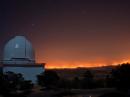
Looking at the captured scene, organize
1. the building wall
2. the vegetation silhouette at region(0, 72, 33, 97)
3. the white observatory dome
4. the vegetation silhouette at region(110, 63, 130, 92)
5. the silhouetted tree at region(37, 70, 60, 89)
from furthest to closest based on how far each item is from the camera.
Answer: the white observatory dome, the building wall, the silhouetted tree at region(37, 70, 60, 89), the vegetation silhouette at region(110, 63, 130, 92), the vegetation silhouette at region(0, 72, 33, 97)

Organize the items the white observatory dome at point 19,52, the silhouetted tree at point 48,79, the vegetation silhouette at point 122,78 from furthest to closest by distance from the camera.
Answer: the white observatory dome at point 19,52 → the silhouetted tree at point 48,79 → the vegetation silhouette at point 122,78

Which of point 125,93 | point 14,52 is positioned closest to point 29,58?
point 14,52

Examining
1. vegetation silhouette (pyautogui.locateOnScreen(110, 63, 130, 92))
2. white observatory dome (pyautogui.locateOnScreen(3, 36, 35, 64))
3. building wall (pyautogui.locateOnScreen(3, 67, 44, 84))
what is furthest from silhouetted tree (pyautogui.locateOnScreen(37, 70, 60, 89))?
vegetation silhouette (pyautogui.locateOnScreen(110, 63, 130, 92))

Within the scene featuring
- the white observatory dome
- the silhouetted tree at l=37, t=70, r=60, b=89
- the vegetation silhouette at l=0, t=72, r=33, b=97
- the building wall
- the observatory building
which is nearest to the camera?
the vegetation silhouette at l=0, t=72, r=33, b=97

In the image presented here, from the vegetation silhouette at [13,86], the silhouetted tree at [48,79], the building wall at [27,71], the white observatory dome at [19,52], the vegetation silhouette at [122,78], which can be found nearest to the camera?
the vegetation silhouette at [13,86]

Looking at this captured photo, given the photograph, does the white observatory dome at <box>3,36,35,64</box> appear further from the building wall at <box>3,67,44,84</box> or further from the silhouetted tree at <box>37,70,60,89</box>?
the silhouetted tree at <box>37,70,60,89</box>

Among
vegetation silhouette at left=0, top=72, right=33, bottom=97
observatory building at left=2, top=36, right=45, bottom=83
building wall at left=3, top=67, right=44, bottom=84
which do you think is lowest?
vegetation silhouette at left=0, top=72, right=33, bottom=97

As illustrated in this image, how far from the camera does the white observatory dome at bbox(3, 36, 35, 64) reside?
9269cm

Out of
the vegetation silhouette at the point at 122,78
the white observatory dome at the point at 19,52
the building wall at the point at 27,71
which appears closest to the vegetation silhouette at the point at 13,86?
the building wall at the point at 27,71

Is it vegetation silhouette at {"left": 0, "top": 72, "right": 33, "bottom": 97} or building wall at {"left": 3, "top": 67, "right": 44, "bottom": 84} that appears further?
building wall at {"left": 3, "top": 67, "right": 44, "bottom": 84}

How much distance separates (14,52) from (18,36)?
14.4 ft

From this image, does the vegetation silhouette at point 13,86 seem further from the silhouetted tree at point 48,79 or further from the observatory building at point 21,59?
the observatory building at point 21,59

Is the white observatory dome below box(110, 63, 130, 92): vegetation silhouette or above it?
above

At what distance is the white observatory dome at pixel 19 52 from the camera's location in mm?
92688
